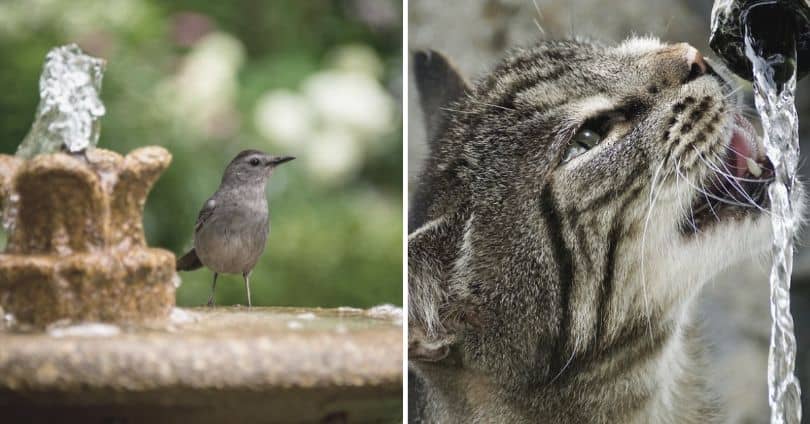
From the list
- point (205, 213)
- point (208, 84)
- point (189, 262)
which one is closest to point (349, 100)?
point (208, 84)

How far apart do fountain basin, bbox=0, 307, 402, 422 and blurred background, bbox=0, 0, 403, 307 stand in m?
0.73

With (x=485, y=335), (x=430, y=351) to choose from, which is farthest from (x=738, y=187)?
(x=430, y=351)

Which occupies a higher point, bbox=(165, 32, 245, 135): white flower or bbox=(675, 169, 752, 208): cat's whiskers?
bbox=(165, 32, 245, 135): white flower

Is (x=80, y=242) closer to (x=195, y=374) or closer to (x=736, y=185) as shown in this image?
(x=195, y=374)

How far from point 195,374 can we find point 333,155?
140 cm

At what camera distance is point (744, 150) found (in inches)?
71.2

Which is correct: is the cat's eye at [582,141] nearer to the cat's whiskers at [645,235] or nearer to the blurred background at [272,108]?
the cat's whiskers at [645,235]

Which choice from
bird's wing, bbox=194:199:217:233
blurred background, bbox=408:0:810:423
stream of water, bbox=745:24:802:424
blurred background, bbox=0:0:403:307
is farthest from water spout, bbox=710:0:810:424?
bird's wing, bbox=194:199:217:233

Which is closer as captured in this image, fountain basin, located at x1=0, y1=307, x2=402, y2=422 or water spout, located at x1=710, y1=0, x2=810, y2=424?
fountain basin, located at x1=0, y1=307, x2=402, y2=422

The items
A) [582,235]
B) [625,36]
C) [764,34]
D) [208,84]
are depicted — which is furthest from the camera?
[208,84]

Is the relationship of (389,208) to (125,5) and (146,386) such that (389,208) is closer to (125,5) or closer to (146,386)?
(125,5)

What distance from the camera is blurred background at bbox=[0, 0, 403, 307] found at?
2.14 meters

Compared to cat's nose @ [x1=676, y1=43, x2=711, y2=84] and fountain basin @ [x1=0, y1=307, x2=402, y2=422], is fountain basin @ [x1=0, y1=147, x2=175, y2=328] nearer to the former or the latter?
fountain basin @ [x1=0, y1=307, x2=402, y2=422]

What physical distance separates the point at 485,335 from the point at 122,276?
2.39 ft
